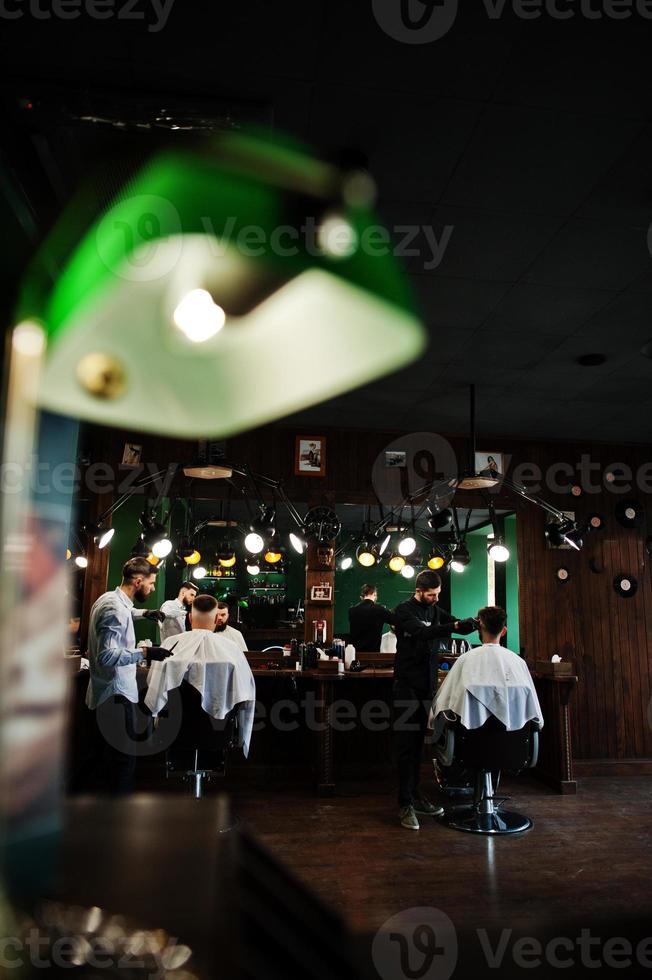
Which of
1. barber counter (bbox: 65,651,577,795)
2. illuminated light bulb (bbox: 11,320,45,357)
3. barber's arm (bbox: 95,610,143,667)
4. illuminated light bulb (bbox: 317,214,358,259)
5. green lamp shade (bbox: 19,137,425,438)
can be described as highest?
green lamp shade (bbox: 19,137,425,438)

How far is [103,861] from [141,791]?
4187 millimetres

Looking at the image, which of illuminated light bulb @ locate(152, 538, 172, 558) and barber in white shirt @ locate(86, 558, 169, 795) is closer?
barber in white shirt @ locate(86, 558, 169, 795)

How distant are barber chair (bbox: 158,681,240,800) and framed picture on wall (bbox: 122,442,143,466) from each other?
100 inches

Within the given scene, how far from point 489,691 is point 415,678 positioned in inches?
26.1

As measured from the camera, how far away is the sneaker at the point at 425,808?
418cm

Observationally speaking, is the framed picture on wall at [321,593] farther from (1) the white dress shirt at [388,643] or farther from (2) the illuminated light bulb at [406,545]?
(1) the white dress shirt at [388,643]

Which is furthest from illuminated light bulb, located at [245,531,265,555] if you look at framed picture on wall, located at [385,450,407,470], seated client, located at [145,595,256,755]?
seated client, located at [145,595,256,755]

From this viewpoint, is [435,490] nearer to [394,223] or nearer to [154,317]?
[154,317]

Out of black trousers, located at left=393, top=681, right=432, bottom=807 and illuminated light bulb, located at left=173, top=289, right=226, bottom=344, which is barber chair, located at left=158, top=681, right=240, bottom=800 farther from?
illuminated light bulb, located at left=173, top=289, right=226, bottom=344

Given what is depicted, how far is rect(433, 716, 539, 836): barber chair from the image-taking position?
3.66 metres

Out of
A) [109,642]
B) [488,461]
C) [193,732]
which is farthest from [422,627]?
[488,461]

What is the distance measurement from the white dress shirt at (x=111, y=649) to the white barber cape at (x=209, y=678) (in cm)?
15

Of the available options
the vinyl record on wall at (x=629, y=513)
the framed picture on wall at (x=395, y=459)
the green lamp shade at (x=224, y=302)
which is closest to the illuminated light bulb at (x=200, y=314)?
the green lamp shade at (x=224, y=302)

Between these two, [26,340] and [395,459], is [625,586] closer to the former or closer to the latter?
[395,459]
